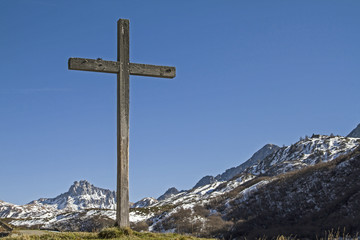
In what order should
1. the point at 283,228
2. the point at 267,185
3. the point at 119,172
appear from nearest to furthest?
the point at 119,172
the point at 283,228
the point at 267,185

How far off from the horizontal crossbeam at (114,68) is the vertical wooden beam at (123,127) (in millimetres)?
218

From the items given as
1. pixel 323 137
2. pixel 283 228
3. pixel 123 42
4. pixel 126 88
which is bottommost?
pixel 283 228

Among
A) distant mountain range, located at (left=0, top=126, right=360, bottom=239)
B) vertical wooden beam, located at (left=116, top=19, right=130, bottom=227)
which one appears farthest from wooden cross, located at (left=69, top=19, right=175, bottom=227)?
distant mountain range, located at (left=0, top=126, right=360, bottom=239)

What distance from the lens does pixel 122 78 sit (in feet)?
34.4

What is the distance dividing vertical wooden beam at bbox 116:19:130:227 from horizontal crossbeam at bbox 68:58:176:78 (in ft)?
0.71

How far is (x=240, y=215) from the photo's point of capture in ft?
187

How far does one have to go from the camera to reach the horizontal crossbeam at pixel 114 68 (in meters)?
10.2

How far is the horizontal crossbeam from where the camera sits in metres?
10.2

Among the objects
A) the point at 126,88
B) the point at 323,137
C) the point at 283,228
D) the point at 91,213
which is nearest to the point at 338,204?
the point at 283,228

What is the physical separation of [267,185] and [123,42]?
58.3 meters

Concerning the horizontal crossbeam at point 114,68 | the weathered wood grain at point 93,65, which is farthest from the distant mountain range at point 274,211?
the weathered wood grain at point 93,65

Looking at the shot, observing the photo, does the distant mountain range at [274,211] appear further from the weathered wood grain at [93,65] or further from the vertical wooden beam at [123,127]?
the weathered wood grain at [93,65]

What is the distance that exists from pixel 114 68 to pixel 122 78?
0.35m

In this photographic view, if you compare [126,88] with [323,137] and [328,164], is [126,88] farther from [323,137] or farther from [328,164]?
[323,137]
